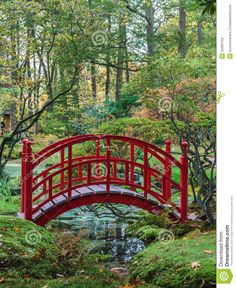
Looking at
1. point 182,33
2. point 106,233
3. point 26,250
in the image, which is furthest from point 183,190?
point 182,33

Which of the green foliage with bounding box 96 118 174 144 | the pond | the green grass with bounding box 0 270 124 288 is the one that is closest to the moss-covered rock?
the green grass with bounding box 0 270 124 288

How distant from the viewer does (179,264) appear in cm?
412

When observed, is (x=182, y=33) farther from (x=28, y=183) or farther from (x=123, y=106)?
(x=28, y=183)

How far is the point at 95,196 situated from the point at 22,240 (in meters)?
1.95

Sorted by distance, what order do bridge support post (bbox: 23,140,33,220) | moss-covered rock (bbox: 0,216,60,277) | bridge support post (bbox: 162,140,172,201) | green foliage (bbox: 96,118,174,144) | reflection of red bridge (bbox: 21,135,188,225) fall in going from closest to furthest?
moss-covered rock (bbox: 0,216,60,277) < bridge support post (bbox: 23,140,33,220) < reflection of red bridge (bbox: 21,135,188,225) < bridge support post (bbox: 162,140,172,201) < green foliage (bbox: 96,118,174,144)

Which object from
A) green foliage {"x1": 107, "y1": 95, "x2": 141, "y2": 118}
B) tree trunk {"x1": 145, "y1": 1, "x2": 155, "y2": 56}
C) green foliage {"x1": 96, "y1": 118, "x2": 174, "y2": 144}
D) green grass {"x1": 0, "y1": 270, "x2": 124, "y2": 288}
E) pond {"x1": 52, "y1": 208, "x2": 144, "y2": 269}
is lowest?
pond {"x1": 52, "y1": 208, "x2": 144, "y2": 269}

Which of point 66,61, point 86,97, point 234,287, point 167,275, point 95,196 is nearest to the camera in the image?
point 234,287

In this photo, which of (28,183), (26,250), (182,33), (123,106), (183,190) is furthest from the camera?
(182,33)

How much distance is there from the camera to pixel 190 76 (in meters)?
6.43

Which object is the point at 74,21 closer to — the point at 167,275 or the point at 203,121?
the point at 203,121

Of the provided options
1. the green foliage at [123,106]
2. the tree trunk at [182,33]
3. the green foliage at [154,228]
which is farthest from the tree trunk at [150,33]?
the green foliage at [154,228]

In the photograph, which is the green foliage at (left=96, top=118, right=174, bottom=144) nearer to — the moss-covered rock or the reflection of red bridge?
the reflection of red bridge

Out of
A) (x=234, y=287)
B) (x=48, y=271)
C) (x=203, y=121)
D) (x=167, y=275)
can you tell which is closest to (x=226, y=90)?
(x=234, y=287)

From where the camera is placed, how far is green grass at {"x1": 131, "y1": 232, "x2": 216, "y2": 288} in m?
3.82
